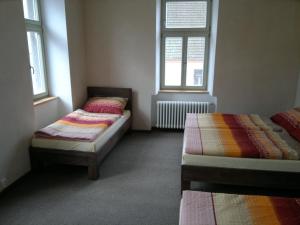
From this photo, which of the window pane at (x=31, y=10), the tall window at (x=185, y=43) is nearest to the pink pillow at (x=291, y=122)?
the tall window at (x=185, y=43)

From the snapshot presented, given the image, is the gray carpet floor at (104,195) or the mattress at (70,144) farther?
the mattress at (70,144)

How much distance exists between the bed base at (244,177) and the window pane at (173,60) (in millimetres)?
2478

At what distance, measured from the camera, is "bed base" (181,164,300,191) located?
2.21 metres

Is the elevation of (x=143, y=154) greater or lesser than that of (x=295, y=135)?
lesser

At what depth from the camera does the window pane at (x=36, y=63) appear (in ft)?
10.8

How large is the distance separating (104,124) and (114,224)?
1409mm

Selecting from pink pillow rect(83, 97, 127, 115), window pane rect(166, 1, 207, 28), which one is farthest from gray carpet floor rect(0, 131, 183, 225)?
window pane rect(166, 1, 207, 28)

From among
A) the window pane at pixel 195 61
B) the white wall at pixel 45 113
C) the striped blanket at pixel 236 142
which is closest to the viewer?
the striped blanket at pixel 236 142

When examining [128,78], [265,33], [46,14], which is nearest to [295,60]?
[265,33]

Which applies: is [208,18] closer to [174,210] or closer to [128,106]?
[128,106]

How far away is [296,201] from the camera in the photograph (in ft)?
5.22

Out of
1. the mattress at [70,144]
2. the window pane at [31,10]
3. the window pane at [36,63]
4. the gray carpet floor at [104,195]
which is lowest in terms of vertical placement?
the gray carpet floor at [104,195]

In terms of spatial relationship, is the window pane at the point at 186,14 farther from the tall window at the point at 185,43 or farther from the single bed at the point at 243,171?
the single bed at the point at 243,171

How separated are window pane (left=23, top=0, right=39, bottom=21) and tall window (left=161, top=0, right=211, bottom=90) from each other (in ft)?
6.74
